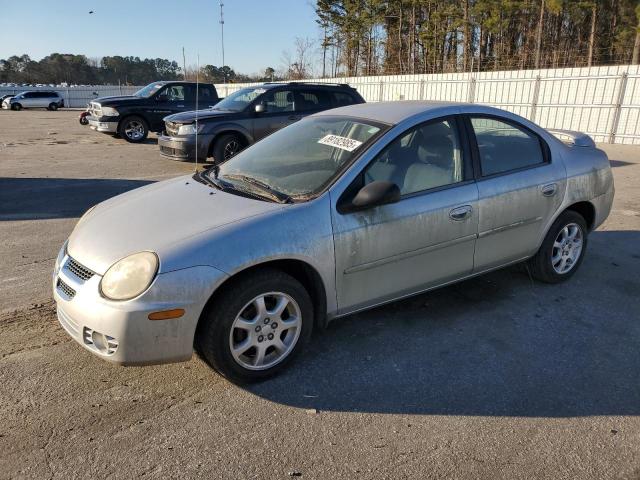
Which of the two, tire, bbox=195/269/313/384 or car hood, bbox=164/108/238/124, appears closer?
tire, bbox=195/269/313/384

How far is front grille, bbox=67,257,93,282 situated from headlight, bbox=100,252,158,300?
16 centimetres

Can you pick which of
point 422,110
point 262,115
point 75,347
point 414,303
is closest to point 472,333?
point 414,303

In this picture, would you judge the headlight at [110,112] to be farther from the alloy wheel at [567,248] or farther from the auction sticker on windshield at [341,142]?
the alloy wheel at [567,248]

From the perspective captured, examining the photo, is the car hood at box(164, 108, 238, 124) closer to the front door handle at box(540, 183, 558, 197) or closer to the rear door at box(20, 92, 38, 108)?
the front door handle at box(540, 183, 558, 197)

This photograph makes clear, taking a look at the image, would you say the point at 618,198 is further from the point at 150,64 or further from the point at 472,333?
the point at 150,64

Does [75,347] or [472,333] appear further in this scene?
[472,333]

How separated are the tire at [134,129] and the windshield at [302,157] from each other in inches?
486

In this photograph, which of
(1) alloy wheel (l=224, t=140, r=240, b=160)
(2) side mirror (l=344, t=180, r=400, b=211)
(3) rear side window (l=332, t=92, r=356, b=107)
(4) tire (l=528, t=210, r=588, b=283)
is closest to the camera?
(2) side mirror (l=344, t=180, r=400, b=211)

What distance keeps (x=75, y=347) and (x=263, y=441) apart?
1616 millimetres

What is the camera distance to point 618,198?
26.4ft

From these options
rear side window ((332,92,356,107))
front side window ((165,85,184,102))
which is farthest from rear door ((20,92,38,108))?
rear side window ((332,92,356,107))

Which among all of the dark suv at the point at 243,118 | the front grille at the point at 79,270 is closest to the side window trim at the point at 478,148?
the front grille at the point at 79,270

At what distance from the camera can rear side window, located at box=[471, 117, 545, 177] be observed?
3.88 meters

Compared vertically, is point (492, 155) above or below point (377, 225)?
above
